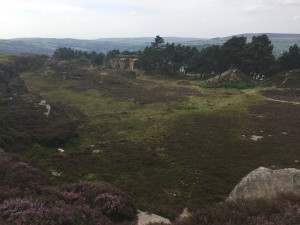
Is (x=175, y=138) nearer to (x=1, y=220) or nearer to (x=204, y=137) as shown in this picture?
(x=204, y=137)

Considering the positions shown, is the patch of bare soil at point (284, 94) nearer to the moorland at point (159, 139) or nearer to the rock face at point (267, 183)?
the moorland at point (159, 139)

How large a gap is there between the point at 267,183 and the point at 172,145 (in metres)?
18.6

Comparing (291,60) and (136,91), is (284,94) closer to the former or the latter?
(291,60)

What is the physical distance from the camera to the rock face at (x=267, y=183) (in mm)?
16109

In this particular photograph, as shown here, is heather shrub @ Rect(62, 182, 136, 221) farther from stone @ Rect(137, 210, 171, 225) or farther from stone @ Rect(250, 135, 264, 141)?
stone @ Rect(250, 135, 264, 141)

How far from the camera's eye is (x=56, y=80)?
96125 mm

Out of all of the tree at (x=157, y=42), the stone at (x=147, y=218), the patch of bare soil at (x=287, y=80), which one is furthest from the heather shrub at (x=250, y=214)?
the tree at (x=157, y=42)

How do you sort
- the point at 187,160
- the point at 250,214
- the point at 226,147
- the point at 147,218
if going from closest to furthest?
the point at 250,214 < the point at 147,218 < the point at 187,160 < the point at 226,147

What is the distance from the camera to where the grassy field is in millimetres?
23938

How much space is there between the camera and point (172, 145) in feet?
114

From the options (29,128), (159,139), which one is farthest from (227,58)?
(29,128)

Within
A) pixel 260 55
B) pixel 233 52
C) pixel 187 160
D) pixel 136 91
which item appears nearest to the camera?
pixel 187 160

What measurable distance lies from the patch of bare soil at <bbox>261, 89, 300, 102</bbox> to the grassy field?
2.83 metres

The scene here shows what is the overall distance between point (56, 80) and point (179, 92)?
39.3 metres
